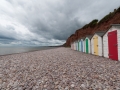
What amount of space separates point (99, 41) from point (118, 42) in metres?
4.14

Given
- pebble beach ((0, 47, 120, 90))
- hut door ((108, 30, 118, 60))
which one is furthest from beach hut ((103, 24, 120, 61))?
pebble beach ((0, 47, 120, 90))

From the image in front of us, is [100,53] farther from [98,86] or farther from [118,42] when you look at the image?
[98,86]

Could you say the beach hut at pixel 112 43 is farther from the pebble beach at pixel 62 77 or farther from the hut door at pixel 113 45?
the pebble beach at pixel 62 77

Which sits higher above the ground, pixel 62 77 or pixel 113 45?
pixel 113 45

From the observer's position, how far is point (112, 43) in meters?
10.0

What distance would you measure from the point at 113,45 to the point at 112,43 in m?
0.30

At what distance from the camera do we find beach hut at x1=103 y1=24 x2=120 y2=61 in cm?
922

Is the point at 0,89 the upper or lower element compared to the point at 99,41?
lower

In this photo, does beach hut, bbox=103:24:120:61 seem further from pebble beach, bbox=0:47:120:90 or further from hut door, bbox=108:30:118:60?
pebble beach, bbox=0:47:120:90

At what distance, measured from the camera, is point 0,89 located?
3.63 metres

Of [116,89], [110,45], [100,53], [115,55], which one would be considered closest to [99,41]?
[100,53]

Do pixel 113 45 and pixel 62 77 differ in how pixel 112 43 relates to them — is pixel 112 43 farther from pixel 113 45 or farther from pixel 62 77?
pixel 62 77

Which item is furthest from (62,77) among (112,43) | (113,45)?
(112,43)

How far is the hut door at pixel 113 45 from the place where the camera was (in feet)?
31.2
